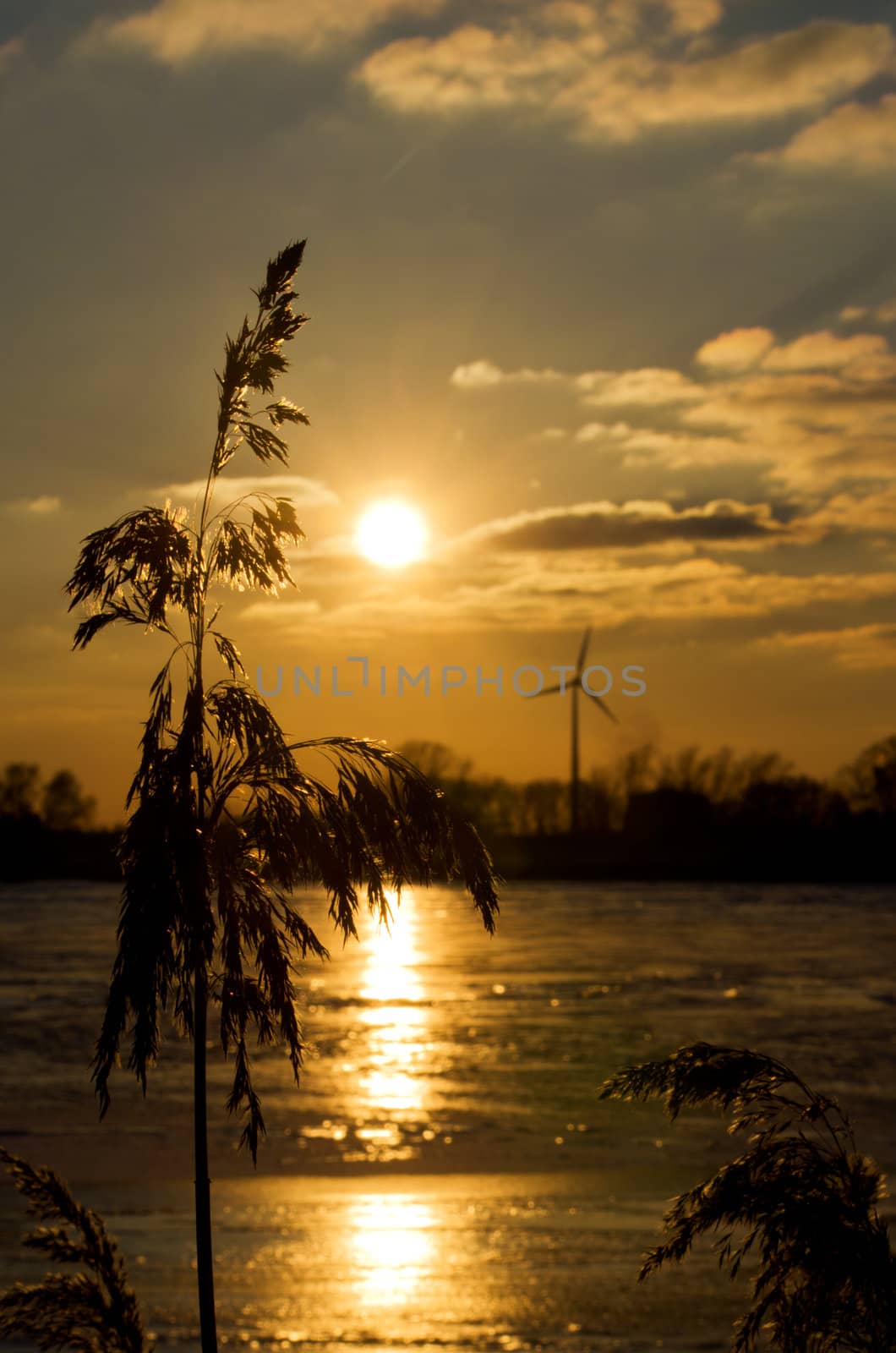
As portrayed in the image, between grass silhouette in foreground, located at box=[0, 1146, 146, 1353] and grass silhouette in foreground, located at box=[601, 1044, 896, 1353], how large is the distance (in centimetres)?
367

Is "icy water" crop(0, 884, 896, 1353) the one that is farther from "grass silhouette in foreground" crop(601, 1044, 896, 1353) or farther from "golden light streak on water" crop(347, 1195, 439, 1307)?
"grass silhouette in foreground" crop(601, 1044, 896, 1353)

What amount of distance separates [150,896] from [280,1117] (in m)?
38.8

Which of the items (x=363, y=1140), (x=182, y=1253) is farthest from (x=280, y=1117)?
(x=182, y=1253)

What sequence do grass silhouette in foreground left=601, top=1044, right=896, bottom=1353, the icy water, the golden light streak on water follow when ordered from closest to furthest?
grass silhouette in foreground left=601, top=1044, right=896, bottom=1353 → the icy water → the golden light streak on water

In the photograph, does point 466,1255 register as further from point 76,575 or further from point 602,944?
point 602,944

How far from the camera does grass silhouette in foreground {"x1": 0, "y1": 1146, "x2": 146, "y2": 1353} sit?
9633mm

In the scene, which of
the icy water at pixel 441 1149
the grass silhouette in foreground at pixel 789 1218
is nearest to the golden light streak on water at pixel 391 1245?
the icy water at pixel 441 1149

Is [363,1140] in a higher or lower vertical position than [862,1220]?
lower

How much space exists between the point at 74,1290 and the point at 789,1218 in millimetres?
4795

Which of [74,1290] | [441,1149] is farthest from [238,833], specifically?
[441,1149]

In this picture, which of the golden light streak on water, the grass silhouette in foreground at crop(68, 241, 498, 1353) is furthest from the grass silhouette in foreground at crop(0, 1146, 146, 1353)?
Answer: the golden light streak on water

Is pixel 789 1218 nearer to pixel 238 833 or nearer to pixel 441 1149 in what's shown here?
pixel 238 833

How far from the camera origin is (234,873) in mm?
8586

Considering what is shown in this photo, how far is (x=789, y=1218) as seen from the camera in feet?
26.7
